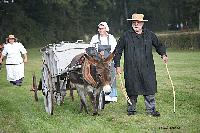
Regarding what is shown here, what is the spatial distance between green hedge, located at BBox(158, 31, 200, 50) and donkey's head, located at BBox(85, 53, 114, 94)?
91.7ft

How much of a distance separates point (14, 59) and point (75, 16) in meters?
47.0

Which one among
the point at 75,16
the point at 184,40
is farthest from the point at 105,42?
the point at 75,16

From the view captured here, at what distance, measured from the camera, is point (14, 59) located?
18.6m

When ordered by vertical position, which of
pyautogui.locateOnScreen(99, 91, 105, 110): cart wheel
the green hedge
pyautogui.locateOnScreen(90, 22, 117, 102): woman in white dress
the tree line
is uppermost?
the tree line

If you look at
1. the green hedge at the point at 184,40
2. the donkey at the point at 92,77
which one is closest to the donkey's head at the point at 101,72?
the donkey at the point at 92,77

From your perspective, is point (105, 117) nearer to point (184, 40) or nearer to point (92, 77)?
point (92, 77)

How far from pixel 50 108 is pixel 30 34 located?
156 feet

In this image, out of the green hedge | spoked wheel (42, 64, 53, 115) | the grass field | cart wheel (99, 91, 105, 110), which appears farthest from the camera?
the green hedge

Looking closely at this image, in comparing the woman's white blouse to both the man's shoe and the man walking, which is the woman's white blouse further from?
the man's shoe

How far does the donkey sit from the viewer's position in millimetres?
10023

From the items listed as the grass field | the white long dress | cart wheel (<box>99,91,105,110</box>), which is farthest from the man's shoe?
the white long dress

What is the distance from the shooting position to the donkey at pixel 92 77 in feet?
32.9

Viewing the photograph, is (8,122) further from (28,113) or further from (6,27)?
(6,27)

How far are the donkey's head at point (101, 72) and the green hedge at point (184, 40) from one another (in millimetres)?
27948
